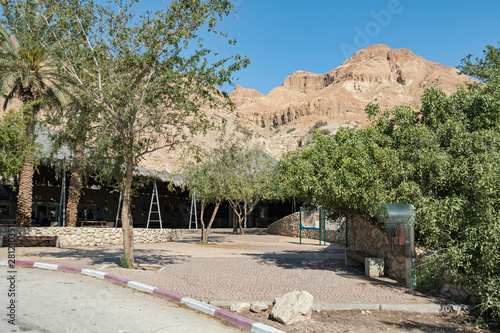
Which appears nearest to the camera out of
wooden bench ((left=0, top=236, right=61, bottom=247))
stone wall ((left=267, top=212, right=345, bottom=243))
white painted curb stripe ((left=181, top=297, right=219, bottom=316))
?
white painted curb stripe ((left=181, top=297, right=219, bottom=316))

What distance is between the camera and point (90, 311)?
21.5ft

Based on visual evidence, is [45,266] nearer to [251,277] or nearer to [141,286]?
[141,286]

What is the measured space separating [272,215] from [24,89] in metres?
32.2

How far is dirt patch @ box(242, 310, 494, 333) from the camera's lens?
21.1 ft

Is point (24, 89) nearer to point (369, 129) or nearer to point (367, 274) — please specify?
point (369, 129)

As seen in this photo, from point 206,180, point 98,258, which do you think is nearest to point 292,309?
point 98,258

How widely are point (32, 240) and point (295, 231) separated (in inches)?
786

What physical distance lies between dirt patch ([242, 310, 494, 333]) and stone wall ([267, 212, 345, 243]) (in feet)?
59.8

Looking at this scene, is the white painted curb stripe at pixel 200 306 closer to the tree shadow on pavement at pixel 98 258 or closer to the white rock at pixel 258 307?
the white rock at pixel 258 307

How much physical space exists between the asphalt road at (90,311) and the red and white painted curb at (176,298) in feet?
0.59

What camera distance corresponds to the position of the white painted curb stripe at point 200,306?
701cm

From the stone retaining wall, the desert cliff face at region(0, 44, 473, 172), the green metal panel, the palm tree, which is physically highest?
the desert cliff face at region(0, 44, 473, 172)

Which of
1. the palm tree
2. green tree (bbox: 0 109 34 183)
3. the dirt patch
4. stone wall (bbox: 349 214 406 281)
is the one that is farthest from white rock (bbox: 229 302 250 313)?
the palm tree

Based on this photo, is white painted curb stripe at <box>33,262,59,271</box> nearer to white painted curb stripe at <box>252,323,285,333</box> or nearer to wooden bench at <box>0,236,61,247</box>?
wooden bench at <box>0,236,61,247</box>
